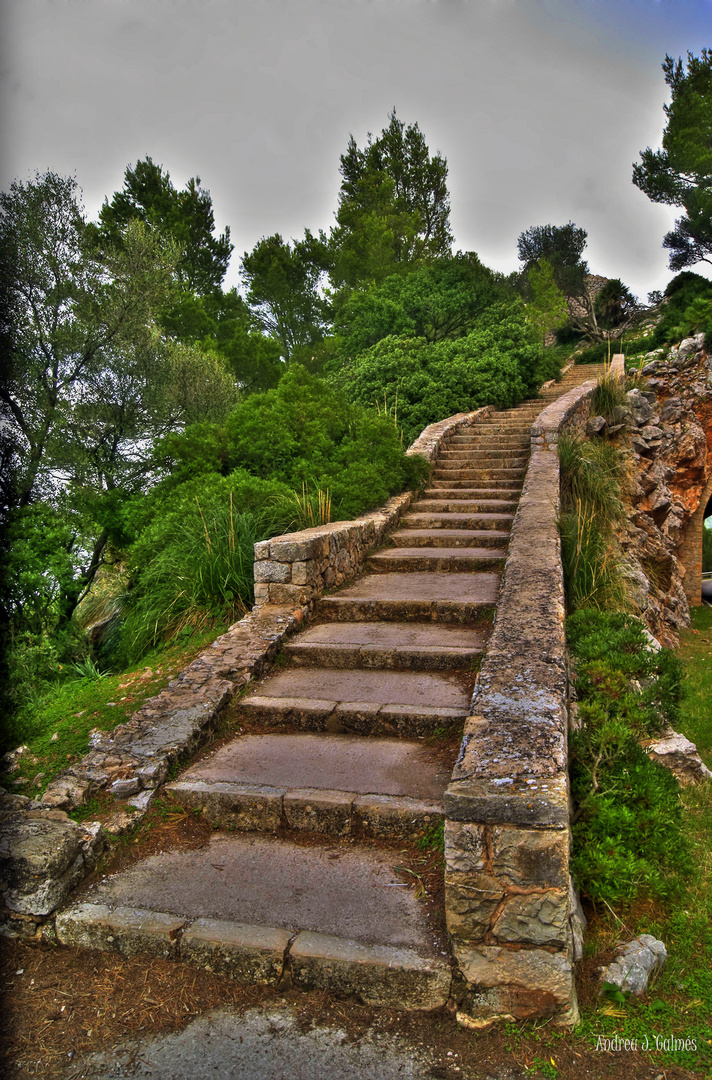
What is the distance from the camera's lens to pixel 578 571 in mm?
5902

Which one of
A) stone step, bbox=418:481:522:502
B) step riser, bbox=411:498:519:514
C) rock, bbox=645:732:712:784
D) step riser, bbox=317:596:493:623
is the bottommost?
rock, bbox=645:732:712:784

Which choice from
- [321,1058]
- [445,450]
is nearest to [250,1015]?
[321,1058]

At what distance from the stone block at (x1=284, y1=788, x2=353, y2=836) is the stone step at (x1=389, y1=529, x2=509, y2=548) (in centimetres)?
410

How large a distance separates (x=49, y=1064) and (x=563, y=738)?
2.12 m

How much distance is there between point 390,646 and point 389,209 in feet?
86.7

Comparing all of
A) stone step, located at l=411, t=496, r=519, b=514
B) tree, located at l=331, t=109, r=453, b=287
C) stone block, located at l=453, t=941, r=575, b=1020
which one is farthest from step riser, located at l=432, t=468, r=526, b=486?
tree, located at l=331, t=109, r=453, b=287

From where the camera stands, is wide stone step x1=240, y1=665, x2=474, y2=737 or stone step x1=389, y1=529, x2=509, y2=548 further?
stone step x1=389, y1=529, x2=509, y2=548

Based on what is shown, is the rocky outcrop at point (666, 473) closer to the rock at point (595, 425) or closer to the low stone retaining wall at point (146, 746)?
the rock at point (595, 425)

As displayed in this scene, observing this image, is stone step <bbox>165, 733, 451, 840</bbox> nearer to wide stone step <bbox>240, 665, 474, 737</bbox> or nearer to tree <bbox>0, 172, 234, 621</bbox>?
wide stone step <bbox>240, 665, 474, 737</bbox>

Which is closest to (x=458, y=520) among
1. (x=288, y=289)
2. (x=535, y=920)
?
(x=535, y=920)

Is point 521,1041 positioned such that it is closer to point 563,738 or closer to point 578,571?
point 563,738

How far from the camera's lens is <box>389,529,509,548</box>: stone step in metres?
6.86

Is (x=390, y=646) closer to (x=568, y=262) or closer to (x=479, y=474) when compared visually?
(x=479, y=474)

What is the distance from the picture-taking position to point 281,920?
8.50 feet
